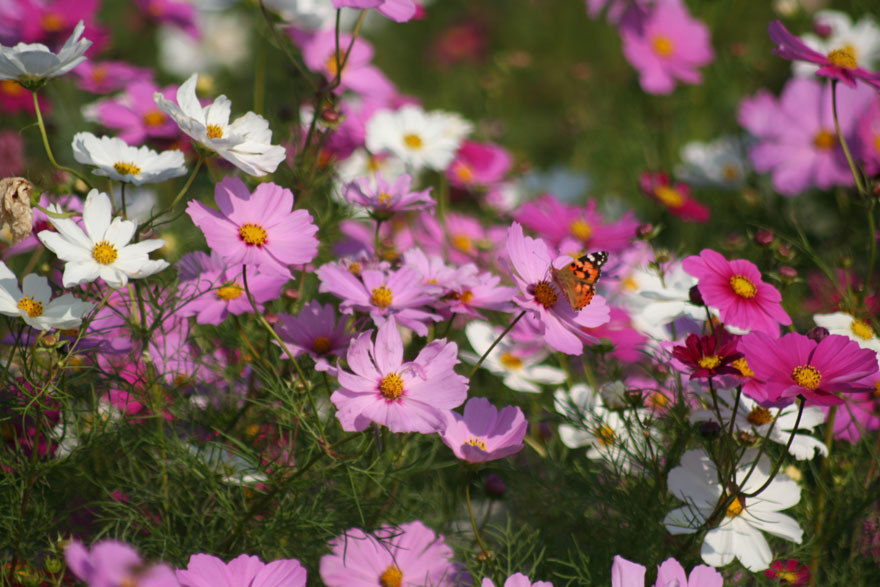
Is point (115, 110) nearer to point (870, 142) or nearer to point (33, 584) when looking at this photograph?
point (33, 584)

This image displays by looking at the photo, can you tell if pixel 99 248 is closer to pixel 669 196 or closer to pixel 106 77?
pixel 106 77

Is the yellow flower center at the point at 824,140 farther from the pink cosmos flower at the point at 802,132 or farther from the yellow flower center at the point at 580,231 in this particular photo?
the yellow flower center at the point at 580,231

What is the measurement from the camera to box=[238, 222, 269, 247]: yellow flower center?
0.79 meters

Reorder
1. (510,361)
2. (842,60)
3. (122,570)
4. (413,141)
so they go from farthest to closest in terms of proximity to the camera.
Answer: (413,141)
(510,361)
(842,60)
(122,570)

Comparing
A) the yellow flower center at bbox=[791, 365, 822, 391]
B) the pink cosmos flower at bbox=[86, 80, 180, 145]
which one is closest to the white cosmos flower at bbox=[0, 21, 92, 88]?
the pink cosmos flower at bbox=[86, 80, 180, 145]

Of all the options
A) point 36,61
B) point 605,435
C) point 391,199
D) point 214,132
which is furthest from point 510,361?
point 36,61

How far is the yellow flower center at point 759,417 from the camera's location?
885 mm

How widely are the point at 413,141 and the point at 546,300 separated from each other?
698mm

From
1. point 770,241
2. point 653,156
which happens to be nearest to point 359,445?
point 770,241

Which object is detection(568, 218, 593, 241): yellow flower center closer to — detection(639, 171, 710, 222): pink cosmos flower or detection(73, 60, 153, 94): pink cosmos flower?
detection(639, 171, 710, 222): pink cosmos flower

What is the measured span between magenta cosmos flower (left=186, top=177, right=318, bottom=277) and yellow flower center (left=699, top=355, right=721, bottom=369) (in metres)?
0.39

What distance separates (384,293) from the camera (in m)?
0.82

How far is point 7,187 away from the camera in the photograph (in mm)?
756

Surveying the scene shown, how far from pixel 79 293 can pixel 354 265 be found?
12.9 inches
